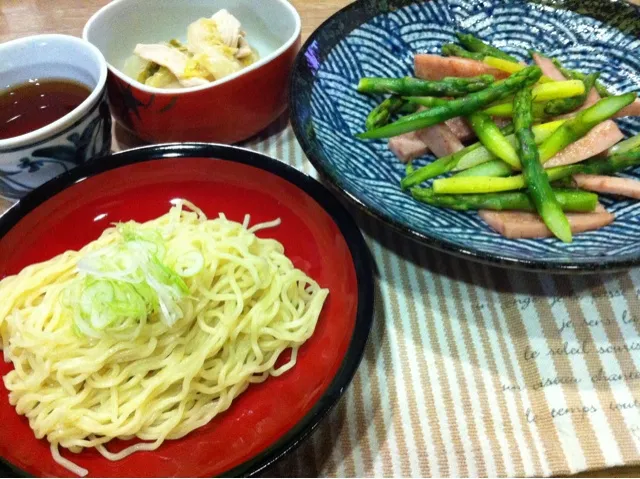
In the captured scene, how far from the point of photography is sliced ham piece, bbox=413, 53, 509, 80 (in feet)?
5.56

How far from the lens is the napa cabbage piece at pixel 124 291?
1.04 meters

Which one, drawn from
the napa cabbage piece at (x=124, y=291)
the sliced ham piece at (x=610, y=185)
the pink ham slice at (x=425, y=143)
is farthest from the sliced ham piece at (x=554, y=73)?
the napa cabbage piece at (x=124, y=291)

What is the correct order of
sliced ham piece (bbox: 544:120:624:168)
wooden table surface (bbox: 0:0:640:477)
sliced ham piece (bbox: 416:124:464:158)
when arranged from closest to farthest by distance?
sliced ham piece (bbox: 544:120:624:168) → sliced ham piece (bbox: 416:124:464:158) → wooden table surface (bbox: 0:0:640:477)

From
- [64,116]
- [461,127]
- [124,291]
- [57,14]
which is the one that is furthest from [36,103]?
[461,127]

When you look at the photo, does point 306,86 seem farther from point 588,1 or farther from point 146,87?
point 588,1

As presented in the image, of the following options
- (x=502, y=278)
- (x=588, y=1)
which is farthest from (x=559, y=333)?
(x=588, y=1)

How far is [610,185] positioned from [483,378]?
637 millimetres

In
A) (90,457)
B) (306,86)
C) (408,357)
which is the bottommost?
(90,457)

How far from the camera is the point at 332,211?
4.29ft

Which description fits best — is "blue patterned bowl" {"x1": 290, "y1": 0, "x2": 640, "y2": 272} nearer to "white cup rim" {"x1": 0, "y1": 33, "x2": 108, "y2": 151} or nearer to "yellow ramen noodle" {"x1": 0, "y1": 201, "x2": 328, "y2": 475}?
"yellow ramen noodle" {"x1": 0, "y1": 201, "x2": 328, "y2": 475}

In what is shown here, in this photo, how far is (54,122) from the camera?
1379 millimetres

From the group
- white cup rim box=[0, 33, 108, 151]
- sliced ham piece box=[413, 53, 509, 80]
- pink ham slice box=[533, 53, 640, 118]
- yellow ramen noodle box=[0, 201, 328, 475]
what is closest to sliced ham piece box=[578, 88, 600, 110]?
pink ham slice box=[533, 53, 640, 118]

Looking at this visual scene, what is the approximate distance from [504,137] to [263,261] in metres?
0.78

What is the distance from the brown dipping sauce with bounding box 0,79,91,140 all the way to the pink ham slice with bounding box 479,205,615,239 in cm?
118
